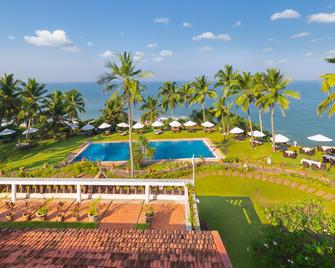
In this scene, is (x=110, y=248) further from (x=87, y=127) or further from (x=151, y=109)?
(x=151, y=109)

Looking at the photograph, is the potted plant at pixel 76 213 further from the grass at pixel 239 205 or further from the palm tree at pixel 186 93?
the palm tree at pixel 186 93

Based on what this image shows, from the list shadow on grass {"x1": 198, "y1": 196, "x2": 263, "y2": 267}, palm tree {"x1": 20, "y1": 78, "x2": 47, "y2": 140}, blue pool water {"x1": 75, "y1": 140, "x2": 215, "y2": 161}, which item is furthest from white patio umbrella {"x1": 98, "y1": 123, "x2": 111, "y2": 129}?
shadow on grass {"x1": 198, "y1": 196, "x2": 263, "y2": 267}

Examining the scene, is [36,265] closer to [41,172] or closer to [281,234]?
[281,234]

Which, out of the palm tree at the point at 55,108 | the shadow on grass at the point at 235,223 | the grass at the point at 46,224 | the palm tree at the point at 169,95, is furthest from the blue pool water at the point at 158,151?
the grass at the point at 46,224

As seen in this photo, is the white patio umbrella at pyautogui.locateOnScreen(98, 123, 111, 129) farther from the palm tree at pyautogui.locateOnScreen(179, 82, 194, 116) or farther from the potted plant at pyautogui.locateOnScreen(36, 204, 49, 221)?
the potted plant at pyautogui.locateOnScreen(36, 204, 49, 221)

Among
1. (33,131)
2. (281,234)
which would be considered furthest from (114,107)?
(281,234)

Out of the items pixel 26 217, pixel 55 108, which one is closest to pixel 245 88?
pixel 55 108
